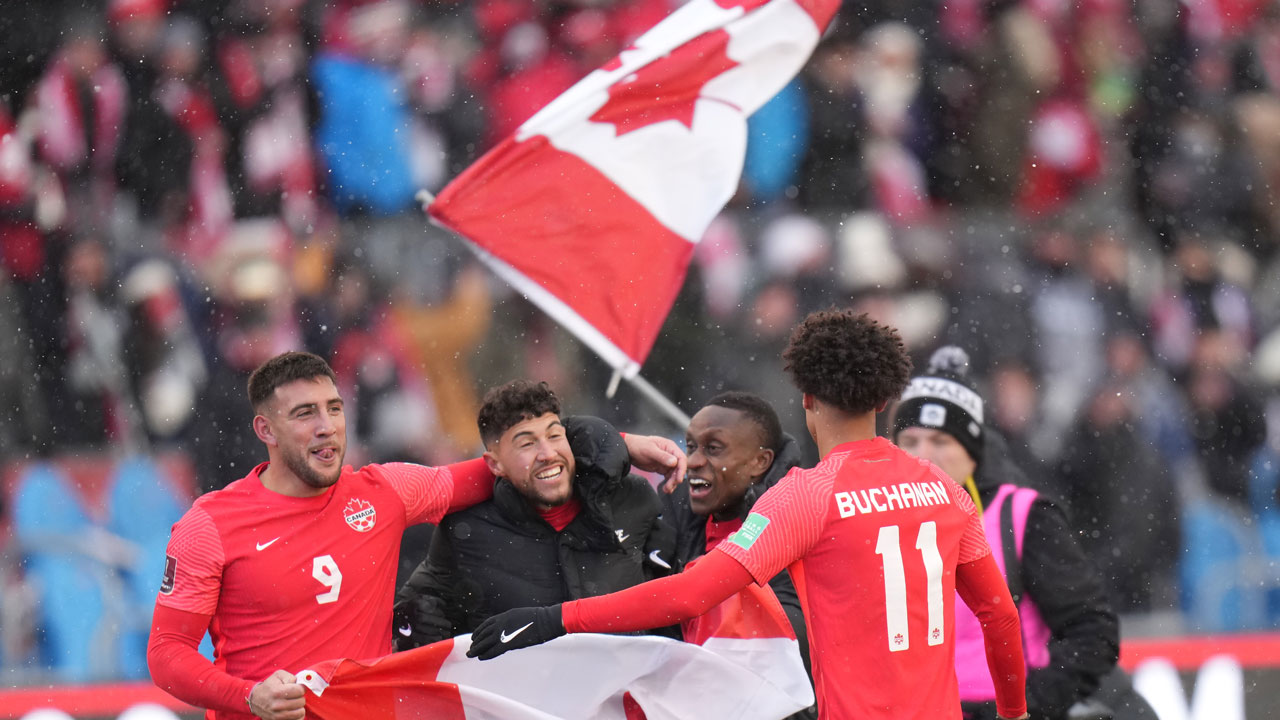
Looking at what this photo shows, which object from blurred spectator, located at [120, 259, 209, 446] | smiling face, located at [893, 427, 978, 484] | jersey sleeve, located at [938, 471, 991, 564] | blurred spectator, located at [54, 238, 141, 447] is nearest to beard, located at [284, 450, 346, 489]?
jersey sleeve, located at [938, 471, 991, 564]

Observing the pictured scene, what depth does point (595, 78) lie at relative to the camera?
20.9 ft

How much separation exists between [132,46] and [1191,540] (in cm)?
770

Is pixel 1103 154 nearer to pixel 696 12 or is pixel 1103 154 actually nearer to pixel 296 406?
pixel 696 12

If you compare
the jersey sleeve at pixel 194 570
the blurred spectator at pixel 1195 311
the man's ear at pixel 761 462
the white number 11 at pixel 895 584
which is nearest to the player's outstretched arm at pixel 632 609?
the white number 11 at pixel 895 584

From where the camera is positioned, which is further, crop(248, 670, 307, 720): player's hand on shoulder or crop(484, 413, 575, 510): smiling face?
crop(484, 413, 575, 510): smiling face

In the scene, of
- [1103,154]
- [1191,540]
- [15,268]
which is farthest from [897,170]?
[15,268]

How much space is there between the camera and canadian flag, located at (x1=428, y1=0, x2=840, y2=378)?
6.27 metres

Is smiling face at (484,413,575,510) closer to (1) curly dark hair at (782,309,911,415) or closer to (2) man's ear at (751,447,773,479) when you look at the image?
(2) man's ear at (751,447,773,479)

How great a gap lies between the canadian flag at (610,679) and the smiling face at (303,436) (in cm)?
63

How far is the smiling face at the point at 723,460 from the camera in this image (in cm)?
537

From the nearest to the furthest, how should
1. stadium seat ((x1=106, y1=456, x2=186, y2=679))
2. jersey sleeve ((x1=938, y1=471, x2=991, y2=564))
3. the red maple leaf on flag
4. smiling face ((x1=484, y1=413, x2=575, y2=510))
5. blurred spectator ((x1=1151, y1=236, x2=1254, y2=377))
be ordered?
jersey sleeve ((x1=938, y1=471, x2=991, y2=564)), smiling face ((x1=484, y1=413, x2=575, y2=510)), the red maple leaf on flag, stadium seat ((x1=106, y1=456, x2=186, y2=679)), blurred spectator ((x1=1151, y1=236, x2=1254, y2=377))

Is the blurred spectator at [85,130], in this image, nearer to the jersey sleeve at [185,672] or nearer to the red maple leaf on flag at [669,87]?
the red maple leaf on flag at [669,87]

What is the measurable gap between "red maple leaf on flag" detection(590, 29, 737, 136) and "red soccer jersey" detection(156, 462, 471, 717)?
6.81 feet

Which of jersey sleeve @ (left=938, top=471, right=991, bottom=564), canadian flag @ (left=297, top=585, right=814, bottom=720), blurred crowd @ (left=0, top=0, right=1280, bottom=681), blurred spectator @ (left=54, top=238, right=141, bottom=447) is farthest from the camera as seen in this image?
blurred spectator @ (left=54, top=238, right=141, bottom=447)
